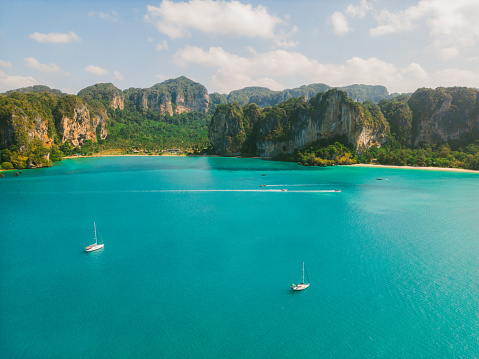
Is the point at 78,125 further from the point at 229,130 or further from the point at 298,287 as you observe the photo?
the point at 298,287

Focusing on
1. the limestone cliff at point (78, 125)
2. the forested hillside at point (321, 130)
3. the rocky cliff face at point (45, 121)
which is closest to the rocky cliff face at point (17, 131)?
the rocky cliff face at point (45, 121)

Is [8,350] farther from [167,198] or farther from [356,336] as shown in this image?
[167,198]

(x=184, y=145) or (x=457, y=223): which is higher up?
(x=184, y=145)

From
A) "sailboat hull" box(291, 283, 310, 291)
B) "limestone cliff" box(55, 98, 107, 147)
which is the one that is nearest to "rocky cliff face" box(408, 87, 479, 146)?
"sailboat hull" box(291, 283, 310, 291)

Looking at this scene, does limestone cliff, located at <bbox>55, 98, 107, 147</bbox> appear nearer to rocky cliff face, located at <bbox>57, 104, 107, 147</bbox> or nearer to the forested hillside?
rocky cliff face, located at <bbox>57, 104, 107, 147</bbox>

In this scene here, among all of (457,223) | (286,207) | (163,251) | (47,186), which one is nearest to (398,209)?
(457,223)

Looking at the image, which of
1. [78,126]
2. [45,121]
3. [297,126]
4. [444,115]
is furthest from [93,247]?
[78,126]

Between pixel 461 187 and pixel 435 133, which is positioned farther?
pixel 435 133
